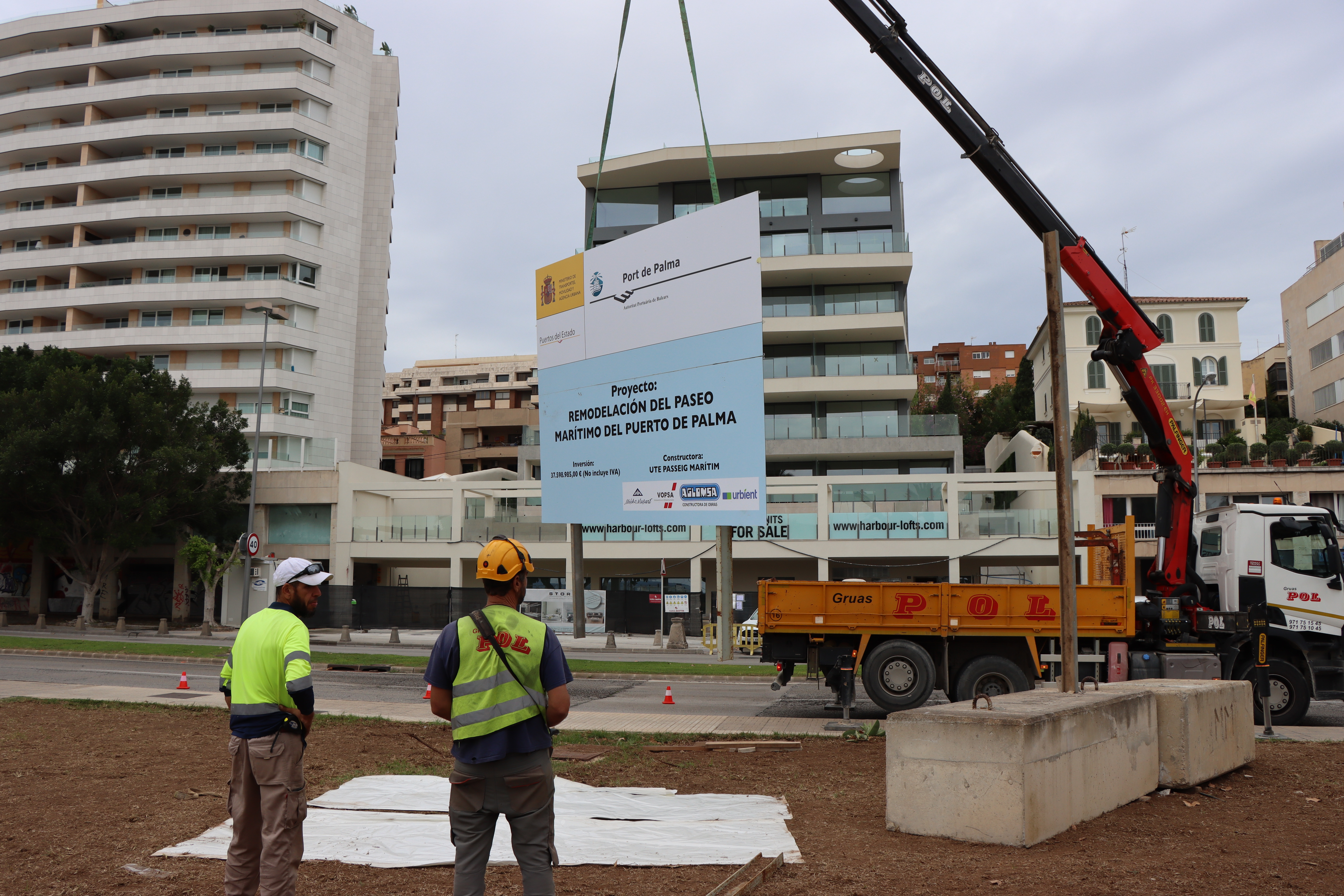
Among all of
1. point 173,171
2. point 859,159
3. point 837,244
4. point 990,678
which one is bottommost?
point 990,678

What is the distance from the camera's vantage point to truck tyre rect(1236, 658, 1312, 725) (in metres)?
13.6

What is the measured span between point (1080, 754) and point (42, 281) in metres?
63.2

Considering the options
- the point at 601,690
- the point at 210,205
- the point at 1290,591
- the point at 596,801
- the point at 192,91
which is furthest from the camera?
the point at 192,91

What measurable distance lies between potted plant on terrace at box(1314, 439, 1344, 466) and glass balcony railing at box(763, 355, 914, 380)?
18.1m

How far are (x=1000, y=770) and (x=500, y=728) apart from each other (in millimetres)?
3840

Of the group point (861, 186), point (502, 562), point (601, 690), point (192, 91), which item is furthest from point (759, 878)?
point (192, 91)

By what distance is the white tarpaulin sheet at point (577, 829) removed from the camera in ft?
19.8

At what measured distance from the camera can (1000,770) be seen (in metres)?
6.41

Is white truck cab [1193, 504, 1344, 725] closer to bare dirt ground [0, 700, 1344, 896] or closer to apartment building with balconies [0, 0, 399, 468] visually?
bare dirt ground [0, 700, 1344, 896]

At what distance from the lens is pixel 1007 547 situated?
1458 inches

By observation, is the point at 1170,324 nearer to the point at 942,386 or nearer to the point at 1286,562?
the point at 1286,562

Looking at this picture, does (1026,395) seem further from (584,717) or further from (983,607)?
(584,717)

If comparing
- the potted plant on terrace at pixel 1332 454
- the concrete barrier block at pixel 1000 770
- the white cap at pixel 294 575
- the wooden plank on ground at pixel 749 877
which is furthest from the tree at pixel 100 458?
the potted plant on terrace at pixel 1332 454

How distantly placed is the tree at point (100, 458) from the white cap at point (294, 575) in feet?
127
